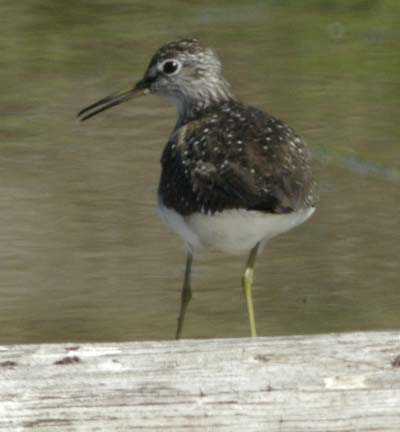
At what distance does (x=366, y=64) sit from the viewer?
393 inches

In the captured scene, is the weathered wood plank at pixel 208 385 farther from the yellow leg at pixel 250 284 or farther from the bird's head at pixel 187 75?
the bird's head at pixel 187 75

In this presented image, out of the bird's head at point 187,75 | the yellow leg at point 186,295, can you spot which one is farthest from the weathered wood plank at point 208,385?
the bird's head at point 187,75

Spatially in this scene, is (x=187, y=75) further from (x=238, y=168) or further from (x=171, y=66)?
(x=238, y=168)

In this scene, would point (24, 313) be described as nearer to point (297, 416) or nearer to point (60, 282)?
point (60, 282)

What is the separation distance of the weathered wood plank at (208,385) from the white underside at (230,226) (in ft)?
5.02

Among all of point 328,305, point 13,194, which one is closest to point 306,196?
point 328,305

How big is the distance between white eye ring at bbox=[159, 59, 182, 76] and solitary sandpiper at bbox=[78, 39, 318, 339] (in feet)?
2.03

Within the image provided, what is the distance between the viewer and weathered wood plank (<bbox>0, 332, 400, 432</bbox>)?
3371mm

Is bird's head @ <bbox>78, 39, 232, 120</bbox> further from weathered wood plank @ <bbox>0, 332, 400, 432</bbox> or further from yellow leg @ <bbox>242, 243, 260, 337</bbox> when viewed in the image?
weathered wood plank @ <bbox>0, 332, 400, 432</bbox>

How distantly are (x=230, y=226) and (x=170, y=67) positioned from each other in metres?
1.68

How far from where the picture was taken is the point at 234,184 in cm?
517

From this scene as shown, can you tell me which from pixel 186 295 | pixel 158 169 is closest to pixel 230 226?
pixel 186 295

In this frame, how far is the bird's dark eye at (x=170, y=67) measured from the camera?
22.1ft

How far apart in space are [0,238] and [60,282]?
0.64 m
